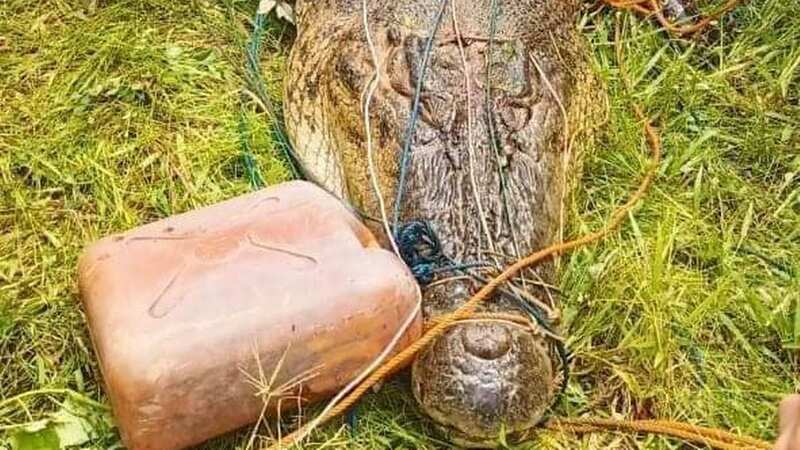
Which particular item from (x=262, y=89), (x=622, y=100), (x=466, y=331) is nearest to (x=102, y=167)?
(x=262, y=89)

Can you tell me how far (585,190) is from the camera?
4.31 meters

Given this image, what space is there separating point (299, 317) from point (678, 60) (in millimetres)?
2157

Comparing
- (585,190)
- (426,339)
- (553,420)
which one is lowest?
(553,420)

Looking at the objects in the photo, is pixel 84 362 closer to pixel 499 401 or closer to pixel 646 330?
pixel 499 401

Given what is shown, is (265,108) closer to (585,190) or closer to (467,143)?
(467,143)

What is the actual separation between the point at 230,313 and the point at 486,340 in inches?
25.9

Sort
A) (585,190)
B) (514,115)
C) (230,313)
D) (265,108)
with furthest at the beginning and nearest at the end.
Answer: (265,108), (585,190), (514,115), (230,313)

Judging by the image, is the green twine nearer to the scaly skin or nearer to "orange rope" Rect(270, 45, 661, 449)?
the scaly skin

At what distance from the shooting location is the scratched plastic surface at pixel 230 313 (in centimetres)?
319

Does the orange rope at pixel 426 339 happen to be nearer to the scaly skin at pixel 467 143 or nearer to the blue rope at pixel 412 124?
the scaly skin at pixel 467 143

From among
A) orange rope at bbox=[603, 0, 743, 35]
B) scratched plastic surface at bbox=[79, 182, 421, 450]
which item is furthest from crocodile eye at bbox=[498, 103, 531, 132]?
orange rope at bbox=[603, 0, 743, 35]

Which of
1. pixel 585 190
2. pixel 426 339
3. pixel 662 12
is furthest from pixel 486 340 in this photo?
pixel 662 12

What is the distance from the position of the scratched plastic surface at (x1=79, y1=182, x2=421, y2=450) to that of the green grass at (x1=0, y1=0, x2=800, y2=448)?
251mm

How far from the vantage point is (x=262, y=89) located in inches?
181
